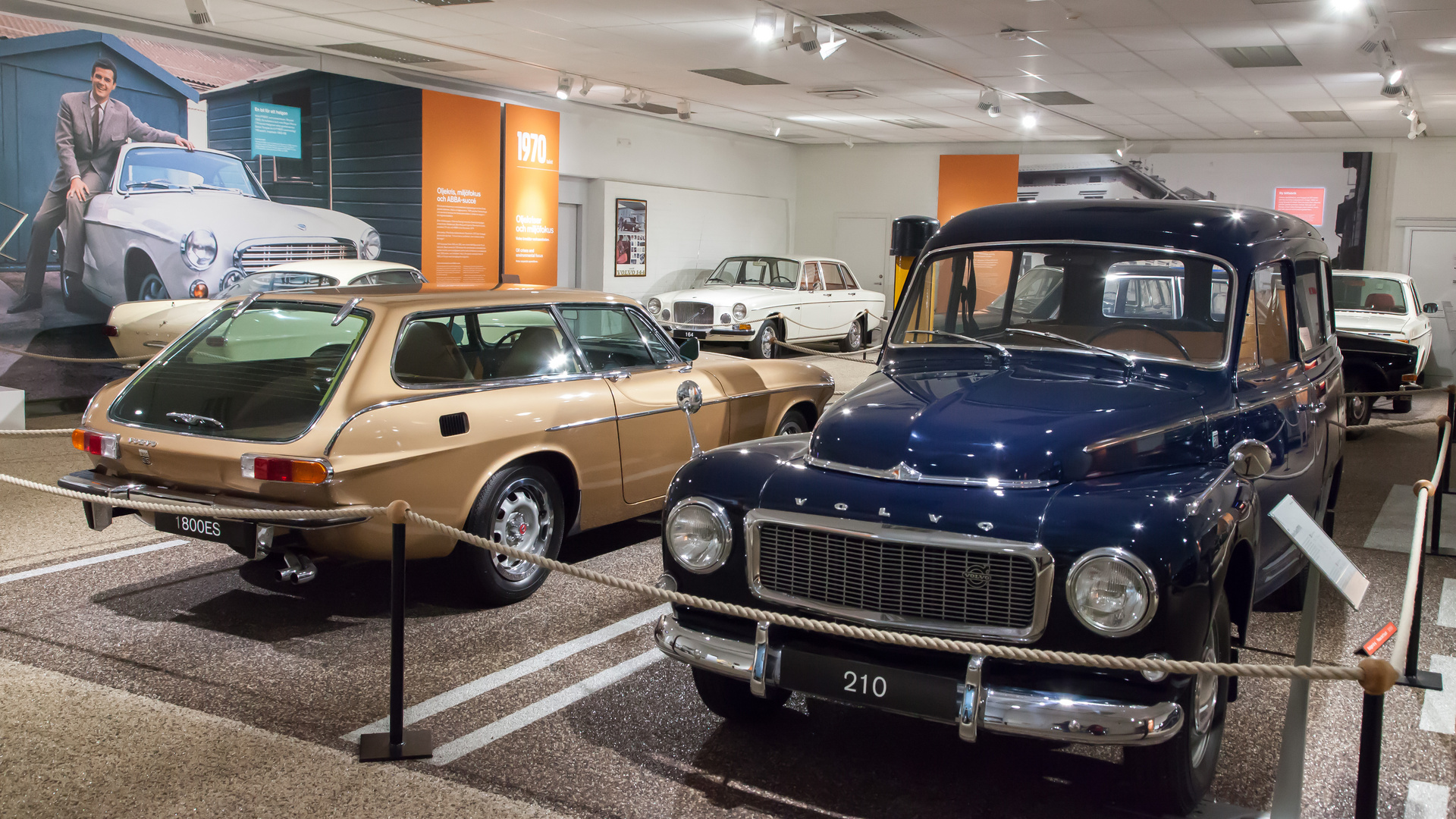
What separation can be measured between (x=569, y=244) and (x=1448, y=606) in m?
15.5

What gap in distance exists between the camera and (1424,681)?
14.4 feet

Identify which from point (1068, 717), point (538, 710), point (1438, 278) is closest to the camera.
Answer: point (1068, 717)

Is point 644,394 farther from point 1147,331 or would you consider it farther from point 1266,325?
point 1266,325

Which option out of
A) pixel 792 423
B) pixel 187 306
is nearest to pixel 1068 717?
pixel 792 423

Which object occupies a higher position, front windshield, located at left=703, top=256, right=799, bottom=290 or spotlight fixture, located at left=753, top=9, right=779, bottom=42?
spotlight fixture, located at left=753, top=9, right=779, bottom=42

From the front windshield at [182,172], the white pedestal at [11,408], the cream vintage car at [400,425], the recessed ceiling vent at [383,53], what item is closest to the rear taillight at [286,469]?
the cream vintage car at [400,425]

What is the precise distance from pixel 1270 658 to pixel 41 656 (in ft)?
16.5

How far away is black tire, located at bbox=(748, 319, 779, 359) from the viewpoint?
16469mm

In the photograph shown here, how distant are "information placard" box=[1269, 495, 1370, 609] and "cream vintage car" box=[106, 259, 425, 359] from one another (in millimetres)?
7664

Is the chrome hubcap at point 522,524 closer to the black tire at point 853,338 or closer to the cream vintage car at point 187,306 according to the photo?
the cream vintage car at point 187,306

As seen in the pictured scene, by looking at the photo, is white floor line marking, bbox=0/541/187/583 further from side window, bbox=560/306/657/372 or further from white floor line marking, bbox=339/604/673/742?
white floor line marking, bbox=339/604/673/742

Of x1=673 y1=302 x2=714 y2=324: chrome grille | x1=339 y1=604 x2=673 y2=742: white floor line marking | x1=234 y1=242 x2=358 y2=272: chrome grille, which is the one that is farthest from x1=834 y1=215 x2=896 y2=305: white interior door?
x1=339 y1=604 x2=673 y2=742: white floor line marking

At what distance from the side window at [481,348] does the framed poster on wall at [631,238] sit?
1417 cm

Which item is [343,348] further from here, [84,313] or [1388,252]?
[1388,252]
